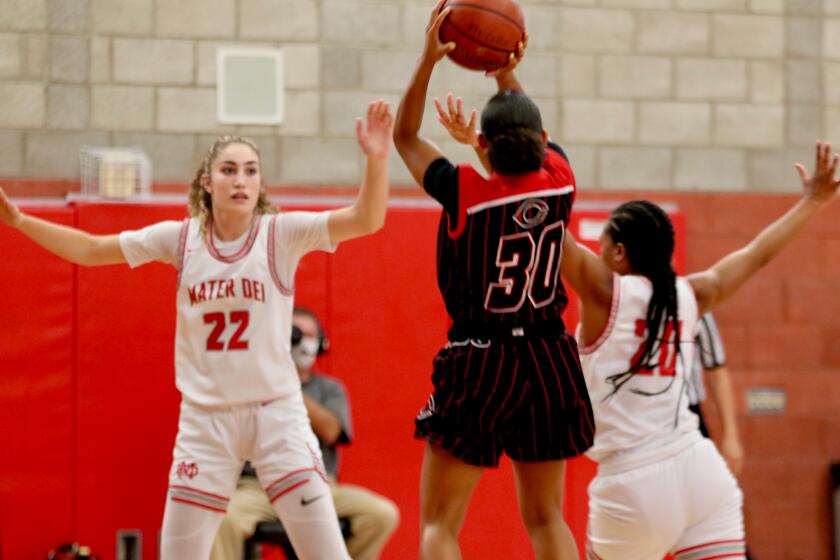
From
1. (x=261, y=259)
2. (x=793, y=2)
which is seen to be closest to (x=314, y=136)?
(x=261, y=259)

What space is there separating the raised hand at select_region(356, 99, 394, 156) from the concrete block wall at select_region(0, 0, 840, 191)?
2713 millimetres

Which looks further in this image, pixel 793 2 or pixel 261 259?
pixel 793 2

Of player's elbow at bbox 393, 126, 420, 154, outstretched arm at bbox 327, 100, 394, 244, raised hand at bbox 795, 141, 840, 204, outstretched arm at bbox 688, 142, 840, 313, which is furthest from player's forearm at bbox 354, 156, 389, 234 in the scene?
raised hand at bbox 795, 141, 840, 204

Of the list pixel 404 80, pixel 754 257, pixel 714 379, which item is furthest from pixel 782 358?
pixel 754 257

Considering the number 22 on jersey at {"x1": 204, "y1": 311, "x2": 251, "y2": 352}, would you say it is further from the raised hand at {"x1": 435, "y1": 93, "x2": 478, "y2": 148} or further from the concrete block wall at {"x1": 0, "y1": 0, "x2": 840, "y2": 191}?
the concrete block wall at {"x1": 0, "y1": 0, "x2": 840, "y2": 191}

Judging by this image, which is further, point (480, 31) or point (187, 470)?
point (187, 470)

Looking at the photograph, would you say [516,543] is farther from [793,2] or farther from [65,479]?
[793,2]

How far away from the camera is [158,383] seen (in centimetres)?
583

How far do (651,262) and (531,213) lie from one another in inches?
27.6

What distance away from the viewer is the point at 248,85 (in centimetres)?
643

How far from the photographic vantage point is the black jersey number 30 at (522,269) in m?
3.35

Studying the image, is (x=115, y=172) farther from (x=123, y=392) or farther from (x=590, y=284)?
(x=590, y=284)

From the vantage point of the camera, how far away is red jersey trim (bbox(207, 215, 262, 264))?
4125 mm

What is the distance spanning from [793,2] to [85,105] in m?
4.17
